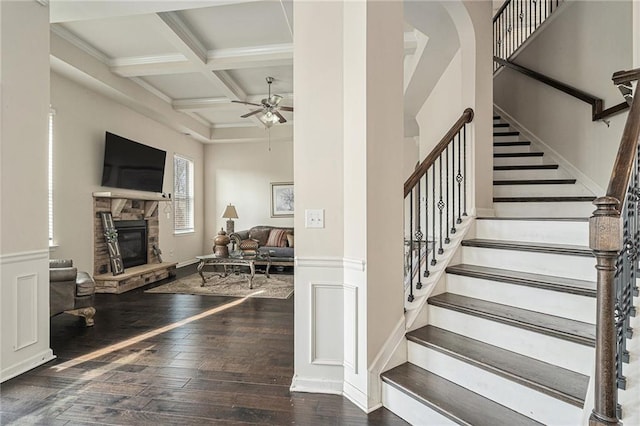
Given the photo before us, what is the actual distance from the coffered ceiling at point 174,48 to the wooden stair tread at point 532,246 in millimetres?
1930

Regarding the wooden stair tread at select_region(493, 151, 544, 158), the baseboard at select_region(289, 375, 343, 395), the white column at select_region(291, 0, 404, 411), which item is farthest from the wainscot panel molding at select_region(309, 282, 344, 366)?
the wooden stair tread at select_region(493, 151, 544, 158)

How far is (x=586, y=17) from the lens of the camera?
3736 mm

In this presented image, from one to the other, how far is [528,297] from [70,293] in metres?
4.06

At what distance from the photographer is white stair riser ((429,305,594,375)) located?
1721 millimetres

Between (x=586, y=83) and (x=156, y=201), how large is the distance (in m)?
6.96

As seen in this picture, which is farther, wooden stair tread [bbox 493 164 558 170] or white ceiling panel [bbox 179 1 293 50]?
wooden stair tread [bbox 493 164 558 170]

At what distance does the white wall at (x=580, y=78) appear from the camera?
3.36 m

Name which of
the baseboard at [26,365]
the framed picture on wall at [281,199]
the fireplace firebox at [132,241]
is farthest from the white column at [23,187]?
the framed picture on wall at [281,199]

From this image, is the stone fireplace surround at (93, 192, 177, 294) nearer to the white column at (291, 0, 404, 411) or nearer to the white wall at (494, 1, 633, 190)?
the white column at (291, 0, 404, 411)

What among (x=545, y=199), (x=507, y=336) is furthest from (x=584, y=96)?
(x=507, y=336)

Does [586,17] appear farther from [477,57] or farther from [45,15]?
[45,15]

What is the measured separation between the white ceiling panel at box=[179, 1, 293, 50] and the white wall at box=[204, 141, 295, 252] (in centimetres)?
411

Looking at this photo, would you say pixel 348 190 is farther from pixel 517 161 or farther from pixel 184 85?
pixel 184 85

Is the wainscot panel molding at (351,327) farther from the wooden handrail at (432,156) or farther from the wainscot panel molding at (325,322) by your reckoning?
the wooden handrail at (432,156)
